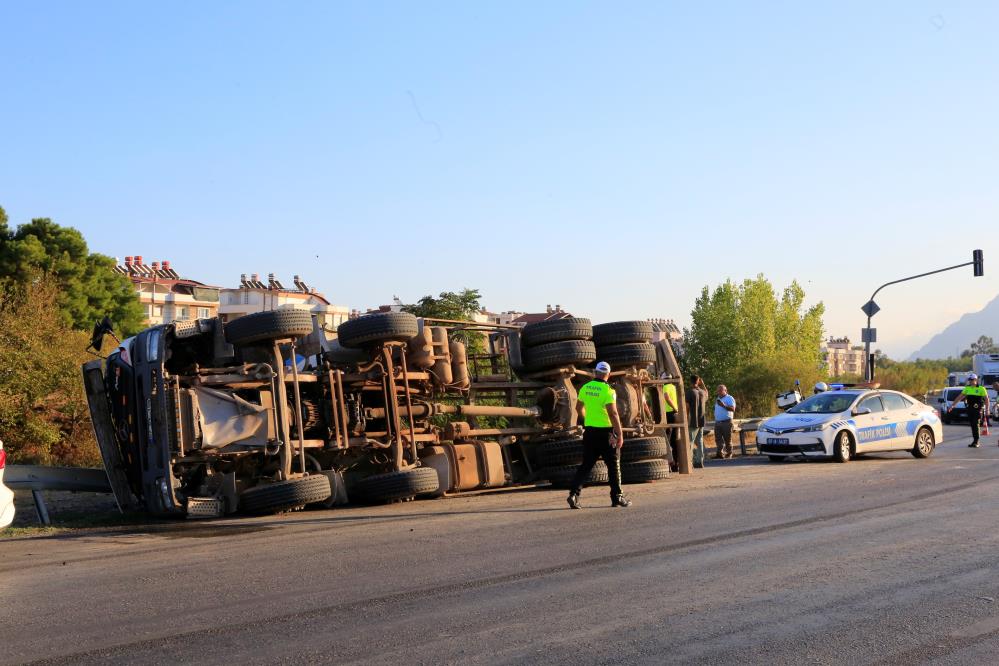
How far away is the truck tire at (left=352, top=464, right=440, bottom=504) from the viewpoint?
1275 cm

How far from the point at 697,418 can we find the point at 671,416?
361 centimetres

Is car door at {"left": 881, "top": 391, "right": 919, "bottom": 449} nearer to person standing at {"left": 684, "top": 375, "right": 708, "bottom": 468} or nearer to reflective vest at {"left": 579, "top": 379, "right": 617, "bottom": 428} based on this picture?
person standing at {"left": 684, "top": 375, "right": 708, "bottom": 468}

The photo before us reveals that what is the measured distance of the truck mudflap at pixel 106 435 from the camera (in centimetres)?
1203

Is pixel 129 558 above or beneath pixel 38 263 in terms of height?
beneath

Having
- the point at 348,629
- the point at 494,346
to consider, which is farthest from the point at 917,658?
the point at 494,346

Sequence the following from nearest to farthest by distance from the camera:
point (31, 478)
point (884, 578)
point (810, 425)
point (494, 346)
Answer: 1. point (884, 578)
2. point (31, 478)
3. point (494, 346)
4. point (810, 425)

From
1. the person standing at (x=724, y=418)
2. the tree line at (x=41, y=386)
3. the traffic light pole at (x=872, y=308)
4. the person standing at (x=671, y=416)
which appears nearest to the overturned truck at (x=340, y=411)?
the person standing at (x=671, y=416)

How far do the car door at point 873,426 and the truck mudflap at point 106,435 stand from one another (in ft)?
43.5

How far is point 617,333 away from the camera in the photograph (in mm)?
16281

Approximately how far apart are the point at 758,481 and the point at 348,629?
10.6 meters

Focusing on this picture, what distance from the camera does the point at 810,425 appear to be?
19734 millimetres

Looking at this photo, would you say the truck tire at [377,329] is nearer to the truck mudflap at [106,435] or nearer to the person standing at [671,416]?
the truck mudflap at [106,435]

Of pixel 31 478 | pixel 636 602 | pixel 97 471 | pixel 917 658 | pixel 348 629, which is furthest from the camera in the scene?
pixel 97 471

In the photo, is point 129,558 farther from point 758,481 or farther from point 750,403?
point 750,403
